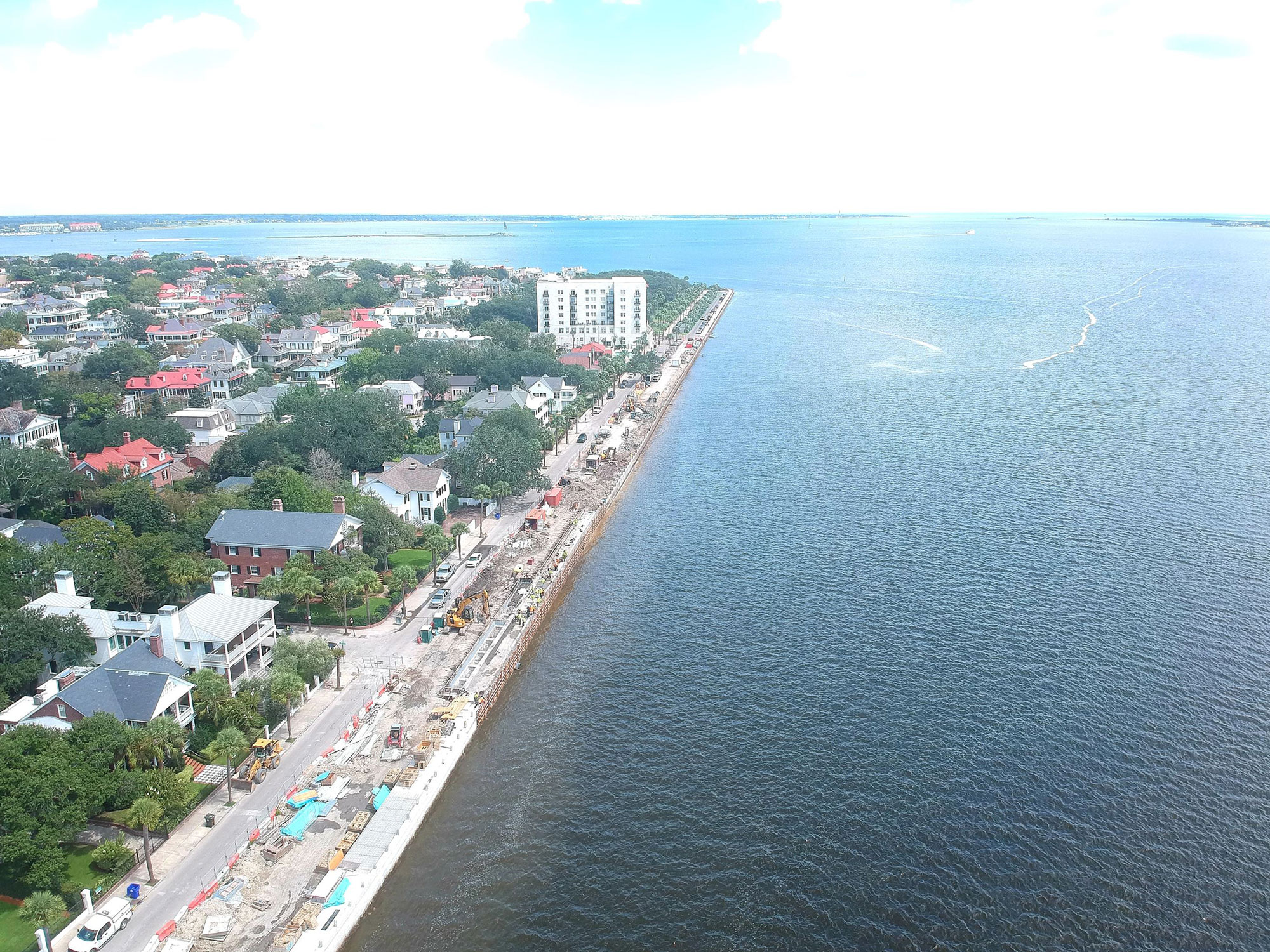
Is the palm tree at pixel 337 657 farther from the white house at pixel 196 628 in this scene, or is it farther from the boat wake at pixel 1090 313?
the boat wake at pixel 1090 313

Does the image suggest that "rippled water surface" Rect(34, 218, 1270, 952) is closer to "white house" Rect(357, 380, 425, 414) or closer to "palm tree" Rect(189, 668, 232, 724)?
"palm tree" Rect(189, 668, 232, 724)

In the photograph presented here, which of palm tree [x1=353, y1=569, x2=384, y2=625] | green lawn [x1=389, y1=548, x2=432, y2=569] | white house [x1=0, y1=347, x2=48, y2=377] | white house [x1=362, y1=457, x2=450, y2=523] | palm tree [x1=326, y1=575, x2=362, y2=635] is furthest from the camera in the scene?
white house [x1=0, y1=347, x2=48, y2=377]

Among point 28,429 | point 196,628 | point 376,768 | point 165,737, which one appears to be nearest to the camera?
point 165,737

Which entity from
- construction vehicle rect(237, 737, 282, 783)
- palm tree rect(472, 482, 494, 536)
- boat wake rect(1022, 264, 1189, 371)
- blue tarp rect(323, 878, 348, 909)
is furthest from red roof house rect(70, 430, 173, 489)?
boat wake rect(1022, 264, 1189, 371)

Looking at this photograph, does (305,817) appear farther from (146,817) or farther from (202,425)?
(202,425)

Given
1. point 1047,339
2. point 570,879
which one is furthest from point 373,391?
point 1047,339

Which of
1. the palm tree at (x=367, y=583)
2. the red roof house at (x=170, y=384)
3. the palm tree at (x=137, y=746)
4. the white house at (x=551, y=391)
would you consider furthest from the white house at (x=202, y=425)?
the palm tree at (x=137, y=746)

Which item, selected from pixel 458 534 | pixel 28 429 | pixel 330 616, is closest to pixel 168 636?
pixel 330 616
